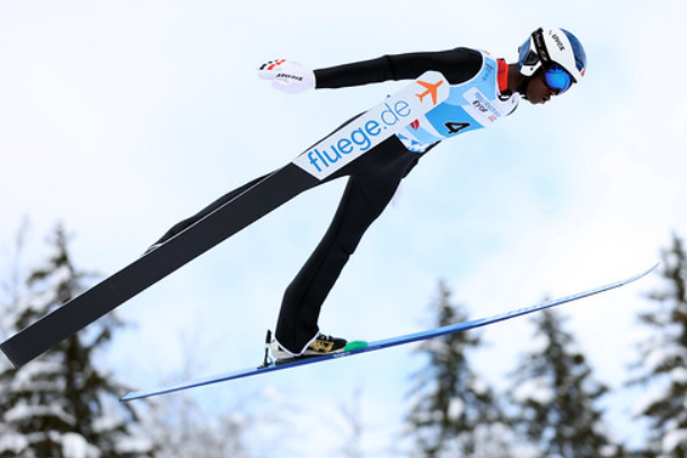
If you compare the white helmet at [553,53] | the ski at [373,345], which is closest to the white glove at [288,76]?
the white helmet at [553,53]

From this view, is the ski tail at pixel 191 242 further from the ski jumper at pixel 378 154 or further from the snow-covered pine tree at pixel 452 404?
the snow-covered pine tree at pixel 452 404

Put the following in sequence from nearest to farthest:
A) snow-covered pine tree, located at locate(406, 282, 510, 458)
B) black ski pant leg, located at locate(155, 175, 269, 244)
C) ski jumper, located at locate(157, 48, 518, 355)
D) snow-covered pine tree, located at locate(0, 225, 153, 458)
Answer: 1. ski jumper, located at locate(157, 48, 518, 355)
2. black ski pant leg, located at locate(155, 175, 269, 244)
3. snow-covered pine tree, located at locate(0, 225, 153, 458)
4. snow-covered pine tree, located at locate(406, 282, 510, 458)

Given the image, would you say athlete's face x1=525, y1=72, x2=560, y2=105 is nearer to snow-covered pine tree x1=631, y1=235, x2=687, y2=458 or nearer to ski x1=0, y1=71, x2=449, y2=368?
ski x1=0, y1=71, x2=449, y2=368

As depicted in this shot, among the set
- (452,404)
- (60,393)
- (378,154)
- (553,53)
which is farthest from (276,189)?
(452,404)

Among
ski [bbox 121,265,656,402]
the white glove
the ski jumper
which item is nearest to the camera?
the white glove

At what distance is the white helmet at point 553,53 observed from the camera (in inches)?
148

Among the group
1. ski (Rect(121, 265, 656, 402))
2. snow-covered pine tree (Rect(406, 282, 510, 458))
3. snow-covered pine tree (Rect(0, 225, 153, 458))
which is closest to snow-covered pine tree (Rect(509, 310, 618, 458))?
snow-covered pine tree (Rect(406, 282, 510, 458))

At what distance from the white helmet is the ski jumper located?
5.5 inches

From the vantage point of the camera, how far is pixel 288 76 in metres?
3.47

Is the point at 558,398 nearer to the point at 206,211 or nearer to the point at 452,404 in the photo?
the point at 452,404

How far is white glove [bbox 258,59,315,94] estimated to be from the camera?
137 inches

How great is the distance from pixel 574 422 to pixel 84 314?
14137 mm

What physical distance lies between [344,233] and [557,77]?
130 centimetres

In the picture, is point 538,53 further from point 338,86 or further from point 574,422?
point 574,422
